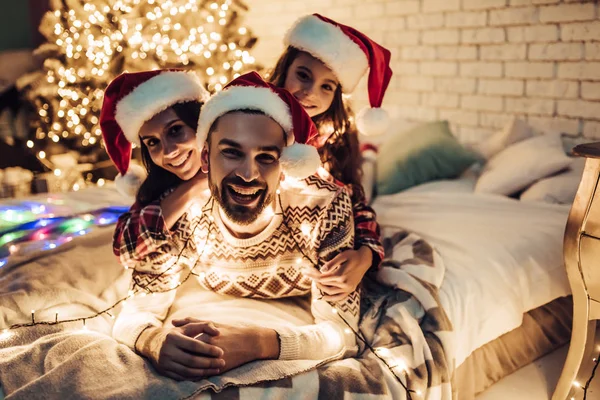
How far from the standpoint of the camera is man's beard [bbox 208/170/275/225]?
1419 millimetres

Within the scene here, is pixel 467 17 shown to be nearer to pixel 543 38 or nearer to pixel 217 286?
pixel 543 38

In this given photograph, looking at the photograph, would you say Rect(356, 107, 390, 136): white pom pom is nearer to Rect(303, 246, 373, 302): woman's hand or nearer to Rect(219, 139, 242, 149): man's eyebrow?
Rect(303, 246, 373, 302): woman's hand

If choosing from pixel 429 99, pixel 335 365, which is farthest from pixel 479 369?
pixel 429 99

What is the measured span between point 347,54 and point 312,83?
0.48 ft

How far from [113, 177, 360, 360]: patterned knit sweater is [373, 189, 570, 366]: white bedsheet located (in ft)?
→ 1.33

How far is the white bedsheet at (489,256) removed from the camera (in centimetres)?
178

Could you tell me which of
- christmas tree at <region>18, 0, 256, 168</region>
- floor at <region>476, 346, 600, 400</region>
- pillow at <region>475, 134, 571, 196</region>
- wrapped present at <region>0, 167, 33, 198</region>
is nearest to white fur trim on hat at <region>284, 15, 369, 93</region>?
pillow at <region>475, 134, 571, 196</region>

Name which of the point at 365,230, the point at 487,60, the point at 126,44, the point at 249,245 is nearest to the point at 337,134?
the point at 365,230

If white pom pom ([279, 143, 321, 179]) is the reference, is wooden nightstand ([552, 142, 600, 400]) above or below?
below

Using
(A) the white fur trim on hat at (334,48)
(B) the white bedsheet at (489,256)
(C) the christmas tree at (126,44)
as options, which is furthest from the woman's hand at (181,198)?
(C) the christmas tree at (126,44)

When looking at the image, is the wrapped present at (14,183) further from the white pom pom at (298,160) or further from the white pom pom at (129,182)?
the white pom pom at (298,160)

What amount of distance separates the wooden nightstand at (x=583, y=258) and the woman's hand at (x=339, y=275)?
0.64 m

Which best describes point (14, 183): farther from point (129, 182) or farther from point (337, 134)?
point (337, 134)

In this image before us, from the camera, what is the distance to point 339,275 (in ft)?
4.92
